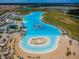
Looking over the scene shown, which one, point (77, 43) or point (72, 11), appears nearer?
point (77, 43)

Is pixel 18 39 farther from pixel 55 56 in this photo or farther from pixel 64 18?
pixel 64 18

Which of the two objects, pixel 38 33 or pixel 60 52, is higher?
pixel 38 33

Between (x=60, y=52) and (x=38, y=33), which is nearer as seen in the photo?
(x=60, y=52)

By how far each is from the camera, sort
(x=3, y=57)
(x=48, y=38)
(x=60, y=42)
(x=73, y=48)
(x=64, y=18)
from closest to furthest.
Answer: (x=3, y=57) → (x=73, y=48) → (x=60, y=42) → (x=48, y=38) → (x=64, y=18)

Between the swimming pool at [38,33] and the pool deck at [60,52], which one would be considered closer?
the pool deck at [60,52]

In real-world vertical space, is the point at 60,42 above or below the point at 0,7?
below

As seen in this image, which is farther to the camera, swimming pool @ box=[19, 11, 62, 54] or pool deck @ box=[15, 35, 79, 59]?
swimming pool @ box=[19, 11, 62, 54]

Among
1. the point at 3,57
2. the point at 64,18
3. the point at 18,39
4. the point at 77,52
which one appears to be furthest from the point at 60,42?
the point at 64,18

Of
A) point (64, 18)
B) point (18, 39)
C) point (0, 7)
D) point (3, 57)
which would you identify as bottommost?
point (3, 57)
